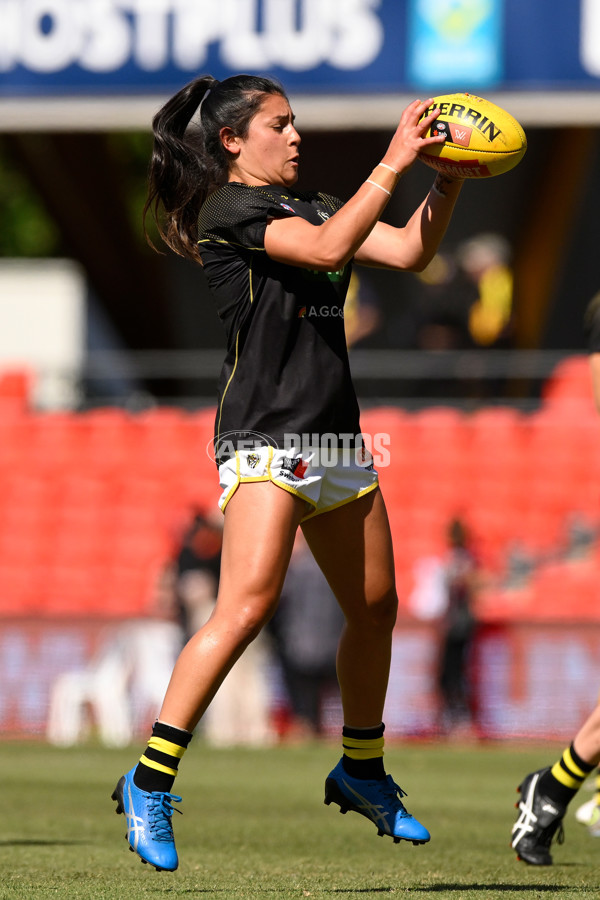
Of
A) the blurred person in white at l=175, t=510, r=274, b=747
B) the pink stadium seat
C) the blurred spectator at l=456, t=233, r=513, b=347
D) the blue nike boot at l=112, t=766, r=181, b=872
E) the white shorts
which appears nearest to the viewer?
the blue nike boot at l=112, t=766, r=181, b=872

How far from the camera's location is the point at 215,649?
13.5 ft

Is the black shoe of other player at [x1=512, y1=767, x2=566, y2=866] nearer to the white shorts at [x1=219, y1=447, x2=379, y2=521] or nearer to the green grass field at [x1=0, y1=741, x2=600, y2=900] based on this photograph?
the green grass field at [x1=0, y1=741, x2=600, y2=900]

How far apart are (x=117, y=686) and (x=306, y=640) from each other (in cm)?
174

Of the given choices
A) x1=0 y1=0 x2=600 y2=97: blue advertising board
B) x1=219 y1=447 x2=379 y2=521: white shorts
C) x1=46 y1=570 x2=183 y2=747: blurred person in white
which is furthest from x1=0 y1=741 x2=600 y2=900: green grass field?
x1=0 y1=0 x2=600 y2=97: blue advertising board

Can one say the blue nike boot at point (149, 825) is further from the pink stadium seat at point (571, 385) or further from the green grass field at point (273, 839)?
the pink stadium seat at point (571, 385)

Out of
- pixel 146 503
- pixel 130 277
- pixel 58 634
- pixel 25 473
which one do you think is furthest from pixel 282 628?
pixel 130 277

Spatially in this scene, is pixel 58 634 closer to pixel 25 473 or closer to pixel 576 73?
pixel 25 473

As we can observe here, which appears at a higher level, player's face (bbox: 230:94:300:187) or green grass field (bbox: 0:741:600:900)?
player's face (bbox: 230:94:300:187)

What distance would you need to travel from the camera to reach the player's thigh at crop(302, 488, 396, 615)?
439 centimetres

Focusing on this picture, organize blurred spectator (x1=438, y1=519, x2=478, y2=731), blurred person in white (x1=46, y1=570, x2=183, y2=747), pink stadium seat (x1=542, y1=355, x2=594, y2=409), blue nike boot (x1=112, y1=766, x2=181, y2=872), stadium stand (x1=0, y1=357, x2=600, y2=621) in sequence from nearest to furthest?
blue nike boot (x1=112, y1=766, x2=181, y2=872) → blurred spectator (x1=438, y1=519, x2=478, y2=731) → blurred person in white (x1=46, y1=570, x2=183, y2=747) → stadium stand (x1=0, y1=357, x2=600, y2=621) → pink stadium seat (x1=542, y1=355, x2=594, y2=409)

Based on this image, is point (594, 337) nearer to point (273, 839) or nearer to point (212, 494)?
point (273, 839)

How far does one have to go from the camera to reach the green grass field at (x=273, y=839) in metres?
4.45

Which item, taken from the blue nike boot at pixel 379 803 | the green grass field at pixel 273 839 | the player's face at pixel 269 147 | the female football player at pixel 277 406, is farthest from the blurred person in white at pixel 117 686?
the player's face at pixel 269 147

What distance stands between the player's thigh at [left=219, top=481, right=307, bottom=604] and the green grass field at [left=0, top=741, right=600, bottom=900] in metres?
0.88
